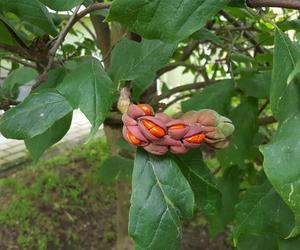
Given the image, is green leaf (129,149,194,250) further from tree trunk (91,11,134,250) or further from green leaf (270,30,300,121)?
tree trunk (91,11,134,250)

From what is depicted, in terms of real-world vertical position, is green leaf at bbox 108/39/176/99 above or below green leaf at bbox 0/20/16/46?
below

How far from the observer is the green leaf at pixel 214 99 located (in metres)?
1.14

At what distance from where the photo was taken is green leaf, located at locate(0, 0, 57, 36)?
0.80 metres

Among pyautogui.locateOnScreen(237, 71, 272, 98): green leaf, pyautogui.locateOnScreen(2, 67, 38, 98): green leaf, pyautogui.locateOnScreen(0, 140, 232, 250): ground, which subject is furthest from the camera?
pyautogui.locateOnScreen(0, 140, 232, 250): ground

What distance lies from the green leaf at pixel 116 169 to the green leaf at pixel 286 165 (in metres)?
0.90

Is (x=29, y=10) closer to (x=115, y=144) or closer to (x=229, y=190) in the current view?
(x=115, y=144)

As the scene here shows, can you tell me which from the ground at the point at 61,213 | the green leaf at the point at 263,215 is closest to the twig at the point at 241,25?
the green leaf at the point at 263,215

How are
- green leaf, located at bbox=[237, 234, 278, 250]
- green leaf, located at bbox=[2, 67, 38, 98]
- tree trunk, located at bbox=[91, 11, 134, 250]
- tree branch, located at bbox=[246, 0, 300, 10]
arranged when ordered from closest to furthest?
tree branch, located at bbox=[246, 0, 300, 10], green leaf, located at bbox=[237, 234, 278, 250], green leaf, located at bbox=[2, 67, 38, 98], tree trunk, located at bbox=[91, 11, 134, 250]

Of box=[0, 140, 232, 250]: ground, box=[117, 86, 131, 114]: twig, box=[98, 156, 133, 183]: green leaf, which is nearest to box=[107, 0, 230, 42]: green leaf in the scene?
box=[117, 86, 131, 114]: twig

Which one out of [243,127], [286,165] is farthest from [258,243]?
[286,165]

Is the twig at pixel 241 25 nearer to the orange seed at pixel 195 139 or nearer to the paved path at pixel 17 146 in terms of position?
the orange seed at pixel 195 139

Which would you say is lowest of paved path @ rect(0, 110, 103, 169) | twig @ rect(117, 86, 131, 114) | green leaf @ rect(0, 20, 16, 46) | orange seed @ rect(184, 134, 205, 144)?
paved path @ rect(0, 110, 103, 169)

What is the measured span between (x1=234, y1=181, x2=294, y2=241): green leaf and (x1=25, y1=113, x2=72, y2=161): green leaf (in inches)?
15.3

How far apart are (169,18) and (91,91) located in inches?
7.0
